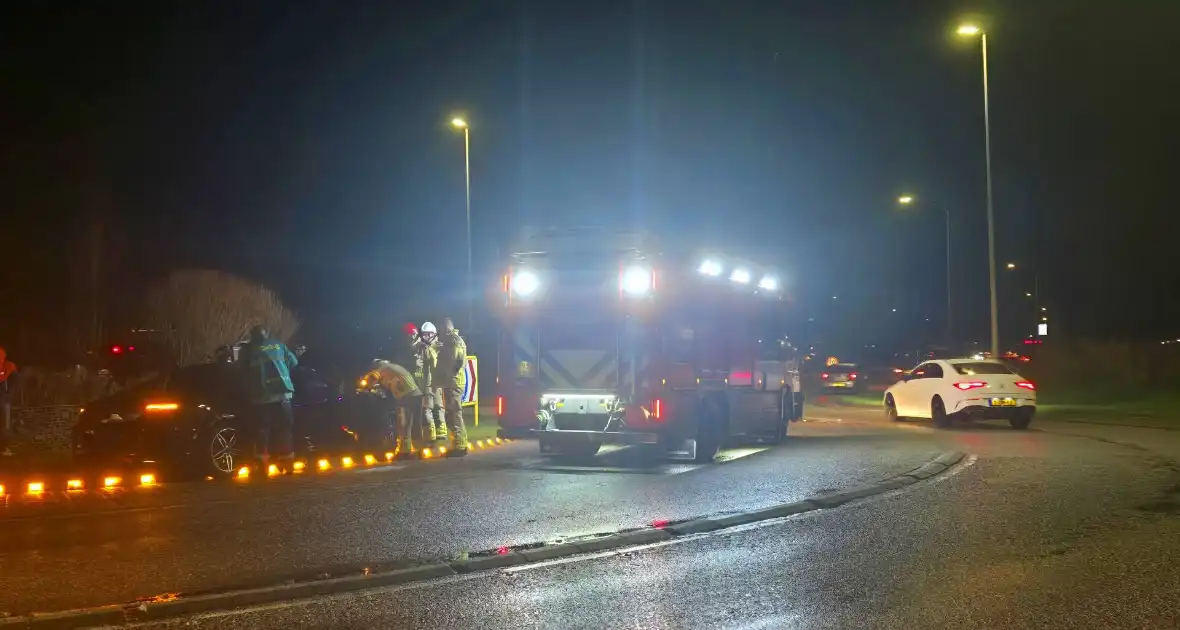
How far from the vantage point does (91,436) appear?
43.2 feet

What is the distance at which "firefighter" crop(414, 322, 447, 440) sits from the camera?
1627 centimetres

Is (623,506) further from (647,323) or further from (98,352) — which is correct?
(98,352)

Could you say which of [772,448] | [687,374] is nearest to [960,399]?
[772,448]

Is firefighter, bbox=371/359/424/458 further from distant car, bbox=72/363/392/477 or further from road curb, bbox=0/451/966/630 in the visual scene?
road curb, bbox=0/451/966/630

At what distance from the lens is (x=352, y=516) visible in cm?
1013

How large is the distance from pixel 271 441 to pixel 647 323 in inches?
209

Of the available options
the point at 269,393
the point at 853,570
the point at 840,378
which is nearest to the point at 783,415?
the point at 269,393

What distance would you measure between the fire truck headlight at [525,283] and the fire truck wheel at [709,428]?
2.89 m

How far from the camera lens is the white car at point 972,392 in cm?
2034

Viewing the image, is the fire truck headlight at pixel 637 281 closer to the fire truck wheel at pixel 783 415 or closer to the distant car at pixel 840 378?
the fire truck wheel at pixel 783 415

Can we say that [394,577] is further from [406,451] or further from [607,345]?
[406,451]

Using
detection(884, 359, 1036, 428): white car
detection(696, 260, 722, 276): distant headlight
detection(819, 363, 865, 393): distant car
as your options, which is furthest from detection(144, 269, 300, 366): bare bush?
detection(819, 363, 865, 393): distant car

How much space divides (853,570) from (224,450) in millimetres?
8609

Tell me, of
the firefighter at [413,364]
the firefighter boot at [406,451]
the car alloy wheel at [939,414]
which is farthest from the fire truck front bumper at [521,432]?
the car alloy wheel at [939,414]
